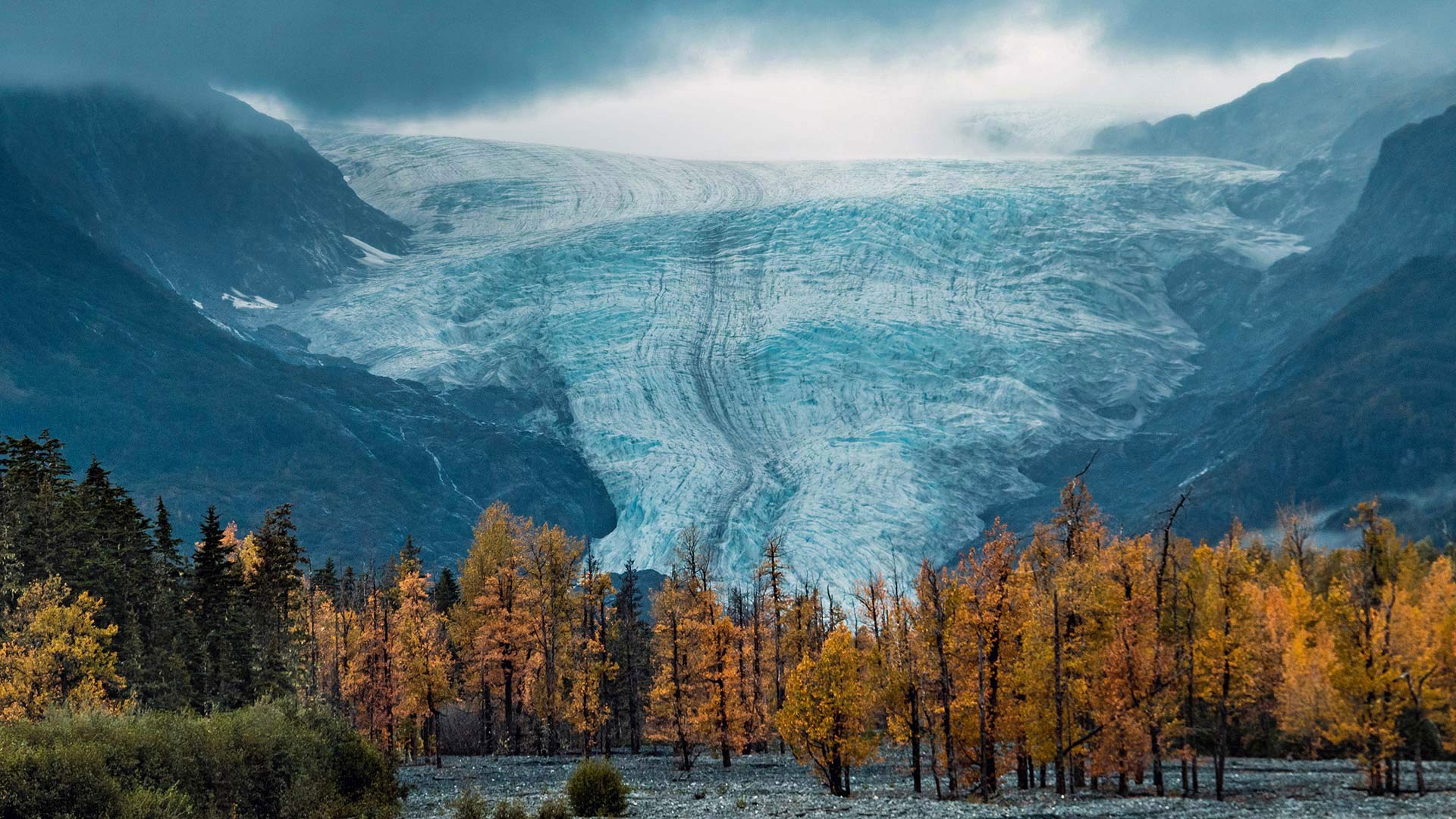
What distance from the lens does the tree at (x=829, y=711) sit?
155 feet

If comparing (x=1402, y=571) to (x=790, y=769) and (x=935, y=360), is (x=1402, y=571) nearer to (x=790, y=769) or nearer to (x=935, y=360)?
(x=790, y=769)

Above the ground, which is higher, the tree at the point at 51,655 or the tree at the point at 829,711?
the tree at the point at 51,655

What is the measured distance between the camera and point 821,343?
17262cm

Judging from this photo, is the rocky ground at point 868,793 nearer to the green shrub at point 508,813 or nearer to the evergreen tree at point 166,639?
the green shrub at point 508,813

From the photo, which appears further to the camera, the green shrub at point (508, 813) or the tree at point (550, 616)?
the tree at point (550, 616)

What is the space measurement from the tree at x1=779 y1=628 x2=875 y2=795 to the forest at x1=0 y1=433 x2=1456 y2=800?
0.12 metres

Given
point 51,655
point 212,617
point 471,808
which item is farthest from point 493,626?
point 471,808

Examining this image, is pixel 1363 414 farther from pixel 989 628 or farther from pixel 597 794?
pixel 597 794

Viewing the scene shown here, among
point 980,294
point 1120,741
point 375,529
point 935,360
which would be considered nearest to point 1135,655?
point 1120,741

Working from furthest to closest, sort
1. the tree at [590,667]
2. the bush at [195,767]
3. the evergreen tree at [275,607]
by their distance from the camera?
the tree at [590,667]
the evergreen tree at [275,607]
the bush at [195,767]

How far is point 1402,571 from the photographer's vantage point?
74.2 metres

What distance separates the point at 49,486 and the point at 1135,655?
44842mm

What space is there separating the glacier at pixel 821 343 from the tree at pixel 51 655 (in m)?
94.8

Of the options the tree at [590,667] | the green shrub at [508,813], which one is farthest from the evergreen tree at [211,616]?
the green shrub at [508,813]
